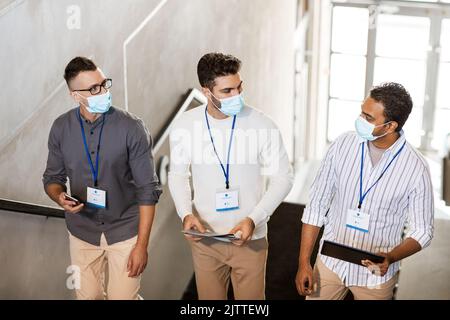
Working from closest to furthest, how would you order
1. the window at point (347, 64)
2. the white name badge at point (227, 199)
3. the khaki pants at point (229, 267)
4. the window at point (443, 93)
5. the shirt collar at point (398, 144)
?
the shirt collar at point (398, 144)
the white name badge at point (227, 199)
the khaki pants at point (229, 267)
the window at point (443, 93)
the window at point (347, 64)

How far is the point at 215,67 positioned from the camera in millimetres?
3145

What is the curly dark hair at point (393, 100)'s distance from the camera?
9.61 ft

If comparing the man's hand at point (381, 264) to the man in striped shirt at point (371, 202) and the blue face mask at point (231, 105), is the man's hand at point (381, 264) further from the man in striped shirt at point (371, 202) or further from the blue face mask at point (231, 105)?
the blue face mask at point (231, 105)

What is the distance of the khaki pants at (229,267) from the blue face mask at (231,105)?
0.69m

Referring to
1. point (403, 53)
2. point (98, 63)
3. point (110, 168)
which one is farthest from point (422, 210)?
point (403, 53)

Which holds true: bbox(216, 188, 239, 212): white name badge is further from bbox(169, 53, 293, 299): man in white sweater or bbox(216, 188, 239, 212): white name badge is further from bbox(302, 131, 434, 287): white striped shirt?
bbox(302, 131, 434, 287): white striped shirt

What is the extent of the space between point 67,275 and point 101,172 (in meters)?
0.82

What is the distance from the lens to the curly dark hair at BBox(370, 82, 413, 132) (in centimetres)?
293

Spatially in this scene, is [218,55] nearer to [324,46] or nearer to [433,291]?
[433,291]

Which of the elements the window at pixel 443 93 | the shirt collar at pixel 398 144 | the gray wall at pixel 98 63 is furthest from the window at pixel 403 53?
the shirt collar at pixel 398 144

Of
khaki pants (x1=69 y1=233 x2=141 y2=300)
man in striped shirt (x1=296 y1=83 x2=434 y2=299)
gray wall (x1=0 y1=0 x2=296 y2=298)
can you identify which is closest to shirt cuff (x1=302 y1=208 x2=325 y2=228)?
man in striped shirt (x1=296 y1=83 x2=434 y2=299)

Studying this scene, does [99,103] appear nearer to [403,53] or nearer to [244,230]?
[244,230]

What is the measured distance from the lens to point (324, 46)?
10.8 meters

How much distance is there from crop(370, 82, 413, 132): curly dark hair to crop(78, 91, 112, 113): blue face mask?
1240 mm
